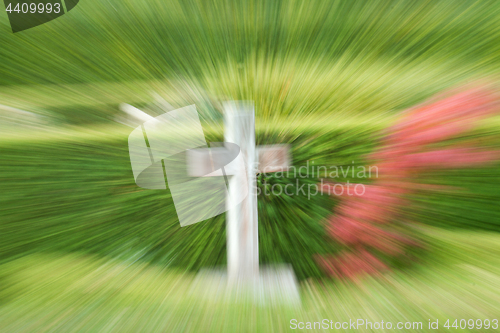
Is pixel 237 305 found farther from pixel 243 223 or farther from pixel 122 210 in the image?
pixel 122 210

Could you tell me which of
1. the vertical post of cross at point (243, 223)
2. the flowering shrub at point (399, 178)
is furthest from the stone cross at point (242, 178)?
the flowering shrub at point (399, 178)

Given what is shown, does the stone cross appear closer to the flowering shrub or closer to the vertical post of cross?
the vertical post of cross

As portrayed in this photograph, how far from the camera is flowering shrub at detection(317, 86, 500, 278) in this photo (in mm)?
401

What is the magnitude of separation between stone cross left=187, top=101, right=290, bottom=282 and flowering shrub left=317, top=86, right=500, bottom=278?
10cm

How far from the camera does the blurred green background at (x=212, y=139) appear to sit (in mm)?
402

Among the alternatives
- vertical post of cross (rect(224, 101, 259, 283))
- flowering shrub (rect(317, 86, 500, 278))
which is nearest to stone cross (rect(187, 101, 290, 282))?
vertical post of cross (rect(224, 101, 259, 283))

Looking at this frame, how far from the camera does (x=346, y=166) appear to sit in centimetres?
42

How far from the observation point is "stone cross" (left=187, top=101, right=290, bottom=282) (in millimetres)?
422

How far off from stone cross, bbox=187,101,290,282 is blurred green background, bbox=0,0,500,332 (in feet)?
0.05

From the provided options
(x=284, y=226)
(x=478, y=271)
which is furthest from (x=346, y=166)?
(x=478, y=271)

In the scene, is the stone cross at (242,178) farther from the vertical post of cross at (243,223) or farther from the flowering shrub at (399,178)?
the flowering shrub at (399,178)

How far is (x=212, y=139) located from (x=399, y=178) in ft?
0.87

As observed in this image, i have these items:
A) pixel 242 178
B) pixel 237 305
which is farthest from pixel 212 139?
pixel 237 305

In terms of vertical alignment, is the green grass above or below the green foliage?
below
